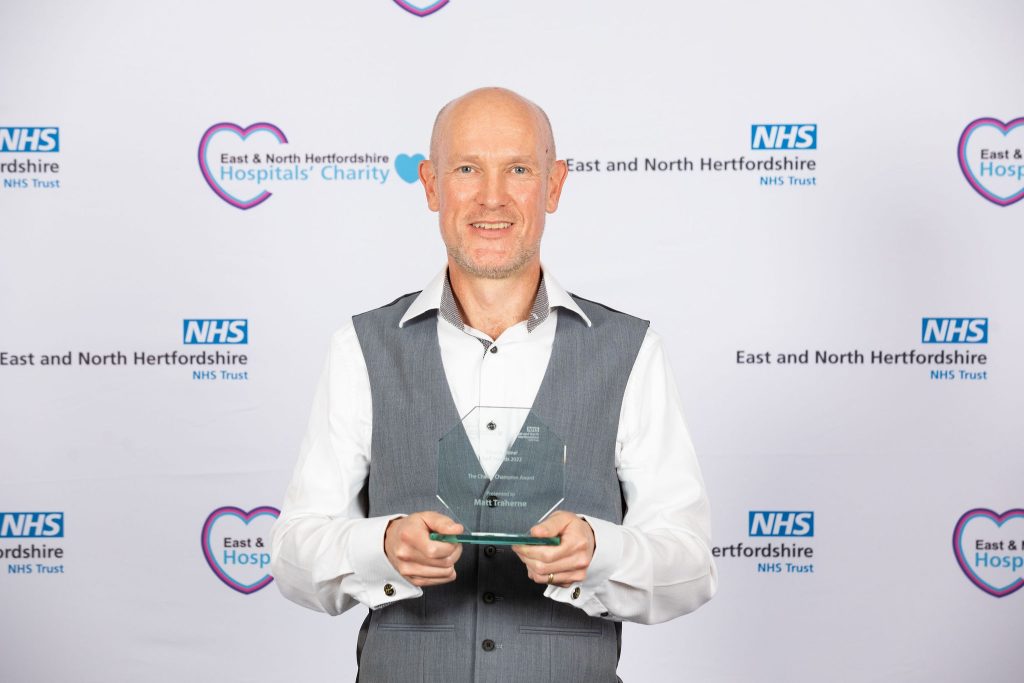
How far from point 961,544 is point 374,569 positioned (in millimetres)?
2207

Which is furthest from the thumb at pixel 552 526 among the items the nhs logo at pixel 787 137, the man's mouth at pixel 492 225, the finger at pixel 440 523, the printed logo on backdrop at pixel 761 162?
the nhs logo at pixel 787 137

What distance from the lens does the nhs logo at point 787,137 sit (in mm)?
3002

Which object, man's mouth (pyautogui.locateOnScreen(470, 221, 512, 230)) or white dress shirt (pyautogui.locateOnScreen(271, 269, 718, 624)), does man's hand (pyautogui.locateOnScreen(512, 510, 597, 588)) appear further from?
man's mouth (pyautogui.locateOnScreen(470, 221, 512, 230))

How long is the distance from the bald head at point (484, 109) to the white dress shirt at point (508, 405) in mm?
258

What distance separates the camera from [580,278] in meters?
3.04

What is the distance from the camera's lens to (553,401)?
1721mm

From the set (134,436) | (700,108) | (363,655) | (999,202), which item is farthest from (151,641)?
(999,202)

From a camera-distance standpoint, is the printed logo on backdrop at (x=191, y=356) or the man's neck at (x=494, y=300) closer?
the man's neck at (x=494, y=300)

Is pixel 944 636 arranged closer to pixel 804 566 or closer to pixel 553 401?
pixel 804 566

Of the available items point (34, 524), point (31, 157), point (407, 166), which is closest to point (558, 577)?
point (407, 166)

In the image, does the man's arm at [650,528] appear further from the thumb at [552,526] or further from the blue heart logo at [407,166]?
the blue heart logo at [407,166]

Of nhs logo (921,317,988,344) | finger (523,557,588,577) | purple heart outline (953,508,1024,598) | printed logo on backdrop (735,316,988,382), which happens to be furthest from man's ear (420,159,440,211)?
purple heart outline (953,508,1024,598)

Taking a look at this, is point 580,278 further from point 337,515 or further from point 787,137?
point 337,515

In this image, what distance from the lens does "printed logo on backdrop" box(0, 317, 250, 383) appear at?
9.96 feet
